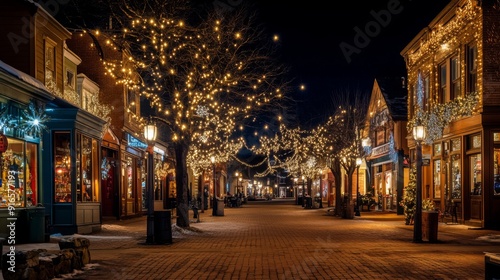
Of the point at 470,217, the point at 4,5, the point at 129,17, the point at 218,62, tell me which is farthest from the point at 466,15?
the point at 4,5

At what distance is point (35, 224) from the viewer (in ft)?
Result: 56.4

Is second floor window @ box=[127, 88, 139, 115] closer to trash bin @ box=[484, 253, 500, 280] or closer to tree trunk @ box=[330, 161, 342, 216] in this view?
tree trunk @ box=[330, 161, 342, 216]

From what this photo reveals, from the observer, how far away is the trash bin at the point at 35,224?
56.0 ft

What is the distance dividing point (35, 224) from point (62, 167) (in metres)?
3.83

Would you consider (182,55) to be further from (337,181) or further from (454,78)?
(337,181)

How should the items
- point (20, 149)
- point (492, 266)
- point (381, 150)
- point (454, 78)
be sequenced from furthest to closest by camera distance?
point (381, 150)
point (454, 78)
point (20, 149)
point (492, 266)

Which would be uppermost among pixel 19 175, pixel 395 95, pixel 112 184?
pixel 395 95

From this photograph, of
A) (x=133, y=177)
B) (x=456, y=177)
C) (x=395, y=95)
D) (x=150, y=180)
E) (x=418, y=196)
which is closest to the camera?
(x=418, y=196)

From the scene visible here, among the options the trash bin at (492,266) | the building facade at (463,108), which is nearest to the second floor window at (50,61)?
the building facade at (463,108)

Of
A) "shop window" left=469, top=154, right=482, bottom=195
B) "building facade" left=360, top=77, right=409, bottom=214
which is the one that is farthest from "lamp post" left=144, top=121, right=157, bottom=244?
"building facade" left=360, top=77, right=409, bottom=214

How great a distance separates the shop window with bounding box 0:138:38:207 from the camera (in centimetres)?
1695

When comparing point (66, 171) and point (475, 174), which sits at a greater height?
point (66, 171)

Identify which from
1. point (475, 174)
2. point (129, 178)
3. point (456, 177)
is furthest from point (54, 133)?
point (456, 177)

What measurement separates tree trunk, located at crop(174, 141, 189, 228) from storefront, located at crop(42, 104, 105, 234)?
10.5 feet
